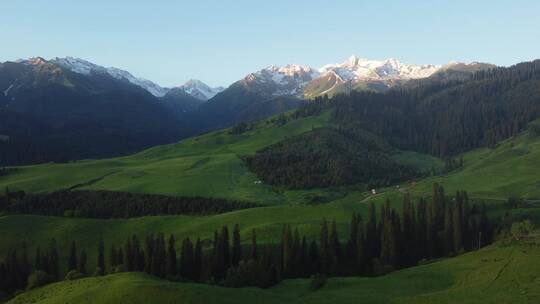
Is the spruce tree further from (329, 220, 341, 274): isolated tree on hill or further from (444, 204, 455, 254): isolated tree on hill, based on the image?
(329, 220, 341, 274): isolated tree on hill

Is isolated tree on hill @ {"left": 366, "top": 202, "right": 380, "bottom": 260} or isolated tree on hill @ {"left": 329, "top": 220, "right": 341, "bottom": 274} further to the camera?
isolated tree on hill @ {"left": 366, "top": 202, "right": 380, "bottom": 260}

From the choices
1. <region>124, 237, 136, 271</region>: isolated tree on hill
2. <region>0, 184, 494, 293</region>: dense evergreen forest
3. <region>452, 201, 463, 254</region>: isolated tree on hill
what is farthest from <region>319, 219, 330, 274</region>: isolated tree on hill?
<region>124, 237, 136, 271</region>: isolated tree on hill

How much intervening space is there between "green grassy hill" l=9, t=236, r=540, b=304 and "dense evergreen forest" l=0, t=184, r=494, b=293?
16279 mm

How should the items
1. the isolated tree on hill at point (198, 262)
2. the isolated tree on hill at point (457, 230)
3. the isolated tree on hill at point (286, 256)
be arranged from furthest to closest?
the isolated tree on hill at point (457, 230)
the isolated tree on hill at point (198, 262)
the isolated tree on hill at point (286, 256)

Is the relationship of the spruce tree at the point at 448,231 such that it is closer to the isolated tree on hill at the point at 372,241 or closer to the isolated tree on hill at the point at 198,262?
the isolated tree on hill at the point at 372,241

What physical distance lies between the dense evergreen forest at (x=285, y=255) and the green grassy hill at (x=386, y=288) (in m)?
16.3

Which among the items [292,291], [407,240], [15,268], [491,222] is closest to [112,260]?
[15,268]

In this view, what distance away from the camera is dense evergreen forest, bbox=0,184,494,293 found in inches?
4638

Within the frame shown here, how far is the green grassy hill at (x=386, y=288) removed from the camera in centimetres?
7469

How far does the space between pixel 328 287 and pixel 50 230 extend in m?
113

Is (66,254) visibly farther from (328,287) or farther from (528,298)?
(528,298)

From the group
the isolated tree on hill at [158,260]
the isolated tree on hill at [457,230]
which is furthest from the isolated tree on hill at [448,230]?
the isolated tree on hill at [158,260]

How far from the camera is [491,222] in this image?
6088 inches

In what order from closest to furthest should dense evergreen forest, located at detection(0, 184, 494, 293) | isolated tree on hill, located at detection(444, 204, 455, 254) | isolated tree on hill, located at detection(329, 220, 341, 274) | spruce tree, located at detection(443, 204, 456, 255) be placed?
dense evergreen forest, located at detection(0, 184, 494, 293) → isolated tree on hill, located at detection(329, 220, 341, 274) → spruce tree, located at detection(443, 204, 456, 255) → isolated tree on hill, located at detection(444, 204, 455, 254)
